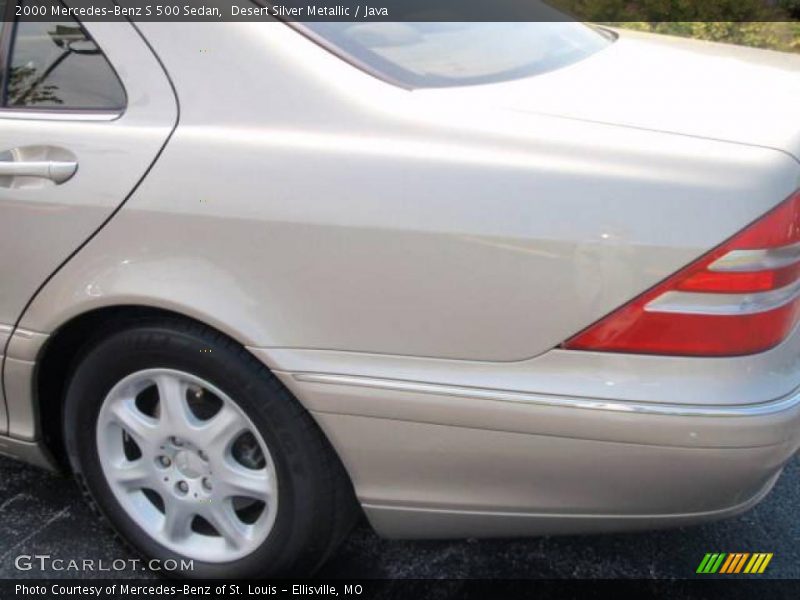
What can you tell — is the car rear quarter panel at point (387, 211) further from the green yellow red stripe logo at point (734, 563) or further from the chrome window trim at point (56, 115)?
the green yellow red stripe logo at point (734, 563)

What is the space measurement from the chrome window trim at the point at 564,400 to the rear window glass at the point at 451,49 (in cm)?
63

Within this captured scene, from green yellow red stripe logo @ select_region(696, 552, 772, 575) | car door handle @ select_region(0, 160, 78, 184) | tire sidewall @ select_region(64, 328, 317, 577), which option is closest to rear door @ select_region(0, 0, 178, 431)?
car door handle @ select_region(0, 160, 78, 184)

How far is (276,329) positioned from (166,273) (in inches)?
10.8

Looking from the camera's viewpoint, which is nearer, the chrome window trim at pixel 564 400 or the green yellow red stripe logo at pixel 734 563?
the chrome window trim at pixel 564 400

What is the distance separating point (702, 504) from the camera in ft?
5.48

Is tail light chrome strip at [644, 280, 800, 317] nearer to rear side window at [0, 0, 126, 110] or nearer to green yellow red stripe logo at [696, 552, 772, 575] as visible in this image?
green yellow red stripe logo at [696, 552, 772, 575]

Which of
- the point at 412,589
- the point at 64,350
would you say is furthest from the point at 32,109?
the point at 412,589

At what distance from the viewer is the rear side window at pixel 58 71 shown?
188 cm

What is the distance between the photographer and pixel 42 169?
6.11 ft

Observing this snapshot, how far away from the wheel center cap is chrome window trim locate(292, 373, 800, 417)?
44 cm

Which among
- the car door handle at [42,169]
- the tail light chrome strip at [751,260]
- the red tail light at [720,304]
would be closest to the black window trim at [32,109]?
the car door handle at [42,169]

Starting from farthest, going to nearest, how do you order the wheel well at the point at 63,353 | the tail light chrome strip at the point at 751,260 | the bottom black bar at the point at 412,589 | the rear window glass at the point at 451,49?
the bottom black bar at the point at 412,589 < the wheel well at the point at 63,353 < the rear window glass at the point at 451,49 < the tail light chrome strip at the point at 751,260

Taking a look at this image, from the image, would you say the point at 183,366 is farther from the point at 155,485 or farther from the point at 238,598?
the point at 238,598

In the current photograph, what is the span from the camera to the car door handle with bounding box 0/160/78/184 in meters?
1.84
